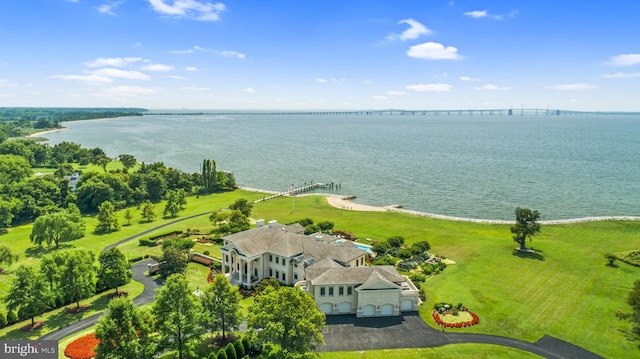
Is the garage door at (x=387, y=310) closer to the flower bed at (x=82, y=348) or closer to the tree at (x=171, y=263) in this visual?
the tree at (x=171, y=263)

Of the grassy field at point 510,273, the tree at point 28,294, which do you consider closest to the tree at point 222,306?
the grassy field at point 510,273

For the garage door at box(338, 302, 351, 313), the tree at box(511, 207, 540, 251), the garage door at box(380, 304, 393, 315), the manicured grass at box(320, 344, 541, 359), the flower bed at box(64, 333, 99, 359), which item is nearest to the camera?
the flower bed at box(64, 333, 99, 359)

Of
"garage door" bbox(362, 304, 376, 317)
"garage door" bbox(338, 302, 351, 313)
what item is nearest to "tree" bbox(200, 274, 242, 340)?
"garage door" bbox(338, 302, 351, 313)

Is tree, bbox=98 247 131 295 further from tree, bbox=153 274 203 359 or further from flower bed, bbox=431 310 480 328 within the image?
flower bed, bbox=431 310 480 328

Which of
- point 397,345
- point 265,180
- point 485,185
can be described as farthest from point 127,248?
point 485,185

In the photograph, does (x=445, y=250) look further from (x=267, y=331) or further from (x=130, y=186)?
(x=130, y=186)

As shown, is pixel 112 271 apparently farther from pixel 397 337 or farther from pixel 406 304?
pixel 406 304
